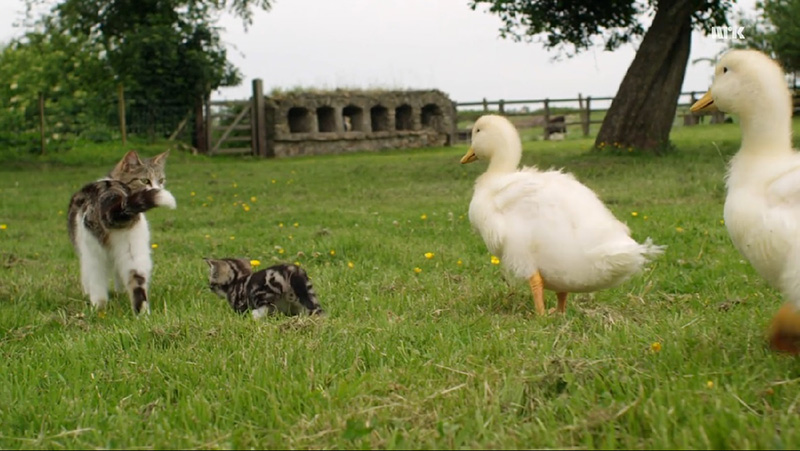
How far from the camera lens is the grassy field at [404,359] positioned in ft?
9.72

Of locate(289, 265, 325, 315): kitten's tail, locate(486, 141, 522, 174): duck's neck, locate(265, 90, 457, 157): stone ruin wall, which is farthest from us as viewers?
locate(265, 90, 457, 157): stone ruin wall

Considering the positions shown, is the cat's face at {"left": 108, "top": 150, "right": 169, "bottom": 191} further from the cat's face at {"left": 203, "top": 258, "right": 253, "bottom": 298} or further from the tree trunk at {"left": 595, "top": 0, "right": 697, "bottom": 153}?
the tree trunk at {"left": 595, "top": 0, "right": 697, "bottom": 153}

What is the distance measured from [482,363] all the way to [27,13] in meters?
33.1

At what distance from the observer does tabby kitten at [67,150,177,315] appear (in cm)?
588

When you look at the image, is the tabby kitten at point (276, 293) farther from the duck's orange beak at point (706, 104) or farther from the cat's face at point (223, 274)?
the duck's orange beak at point (706, 104)

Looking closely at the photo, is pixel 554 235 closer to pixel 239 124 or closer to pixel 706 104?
pixel 706 104

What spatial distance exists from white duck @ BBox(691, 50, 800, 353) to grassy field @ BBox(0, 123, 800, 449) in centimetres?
31

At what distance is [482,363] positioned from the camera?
3.84 meters

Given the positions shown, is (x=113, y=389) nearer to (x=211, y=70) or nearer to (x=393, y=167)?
(x=393, y=167)

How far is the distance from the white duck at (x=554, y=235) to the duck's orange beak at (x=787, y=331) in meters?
1.33

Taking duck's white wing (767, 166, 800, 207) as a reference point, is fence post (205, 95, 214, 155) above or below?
above

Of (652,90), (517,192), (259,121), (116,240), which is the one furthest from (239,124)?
(517,192)

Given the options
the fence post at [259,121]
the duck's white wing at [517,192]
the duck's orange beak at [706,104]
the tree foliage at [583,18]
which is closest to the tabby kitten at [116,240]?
the duck's white wing at [517,192]

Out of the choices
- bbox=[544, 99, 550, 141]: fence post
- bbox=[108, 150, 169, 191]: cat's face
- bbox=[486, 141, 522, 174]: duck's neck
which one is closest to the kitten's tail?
bbox=[486, 141, 522, 174]: duck's neck
